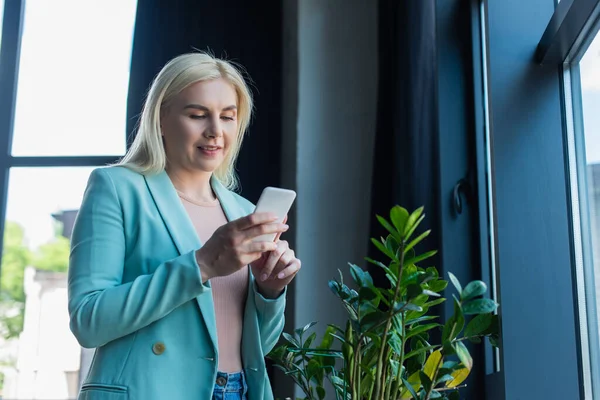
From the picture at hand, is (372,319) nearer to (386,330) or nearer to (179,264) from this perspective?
(386,330)

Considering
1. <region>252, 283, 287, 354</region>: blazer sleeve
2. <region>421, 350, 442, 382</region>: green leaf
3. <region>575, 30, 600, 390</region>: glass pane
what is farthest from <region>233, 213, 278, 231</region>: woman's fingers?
<region>575, 30, 600, 390</region>: glass pane

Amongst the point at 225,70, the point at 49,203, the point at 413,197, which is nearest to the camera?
the point at 225,70

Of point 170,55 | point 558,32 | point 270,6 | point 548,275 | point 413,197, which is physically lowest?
point 548,275

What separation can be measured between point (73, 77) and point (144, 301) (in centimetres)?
278

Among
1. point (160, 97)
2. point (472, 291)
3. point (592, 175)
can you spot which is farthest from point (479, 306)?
point (160, 97)

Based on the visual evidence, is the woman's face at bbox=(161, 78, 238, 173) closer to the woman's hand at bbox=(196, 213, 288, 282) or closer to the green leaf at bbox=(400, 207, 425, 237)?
the woman's hand at bbox=(196, 213, 288, 282)

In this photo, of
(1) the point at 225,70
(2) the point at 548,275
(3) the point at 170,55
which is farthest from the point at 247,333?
(3) the point at 170,55

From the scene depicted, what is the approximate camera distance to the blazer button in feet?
4.33

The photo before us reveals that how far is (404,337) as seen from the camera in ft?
4.16

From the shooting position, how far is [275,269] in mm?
1408

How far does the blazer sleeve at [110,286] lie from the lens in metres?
1.26

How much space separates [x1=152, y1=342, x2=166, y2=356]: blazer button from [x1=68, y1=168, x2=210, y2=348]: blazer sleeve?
0.05 m

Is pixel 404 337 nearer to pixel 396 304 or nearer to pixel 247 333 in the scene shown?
pixel 396 304

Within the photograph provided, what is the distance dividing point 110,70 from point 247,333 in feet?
8.62
